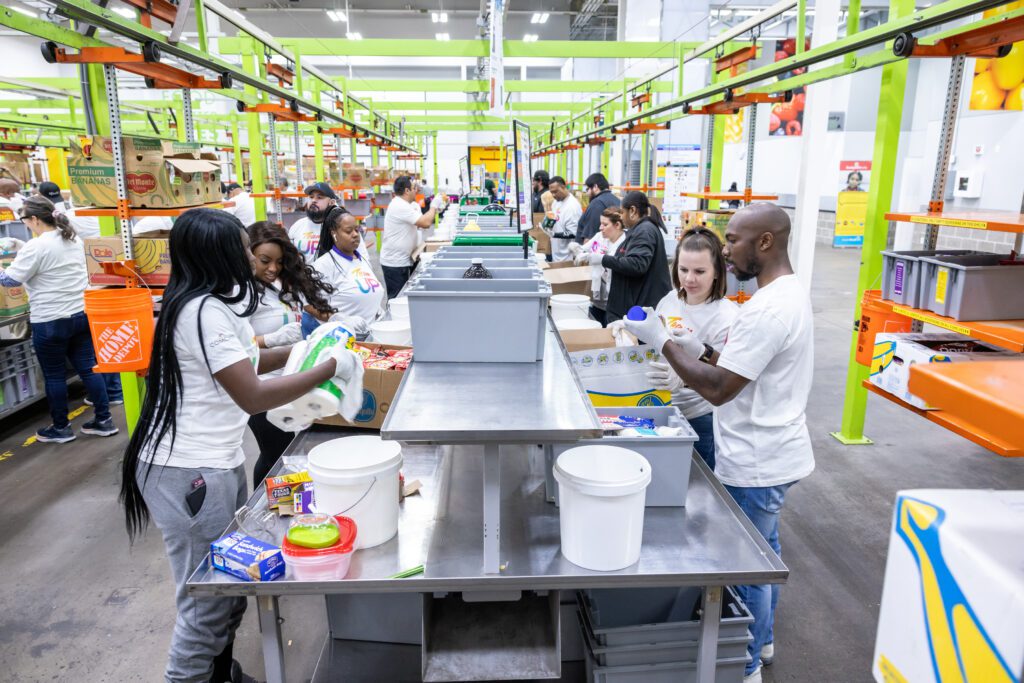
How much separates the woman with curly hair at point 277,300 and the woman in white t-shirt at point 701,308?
1800 mm

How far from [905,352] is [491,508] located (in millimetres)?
2866

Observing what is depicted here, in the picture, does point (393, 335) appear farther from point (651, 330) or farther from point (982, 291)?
point (982, 291)

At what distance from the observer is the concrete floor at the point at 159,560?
2.82m

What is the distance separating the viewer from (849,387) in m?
5.02

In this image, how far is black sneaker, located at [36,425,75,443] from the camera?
5094mm

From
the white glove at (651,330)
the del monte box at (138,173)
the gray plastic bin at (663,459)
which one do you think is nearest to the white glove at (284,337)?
the del monte box at (138,173)

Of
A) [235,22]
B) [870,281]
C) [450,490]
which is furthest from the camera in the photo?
[235,22]

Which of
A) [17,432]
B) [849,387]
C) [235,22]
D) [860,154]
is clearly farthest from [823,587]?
[860,154]

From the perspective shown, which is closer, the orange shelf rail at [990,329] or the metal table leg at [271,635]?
the metal table leg at [271,635]

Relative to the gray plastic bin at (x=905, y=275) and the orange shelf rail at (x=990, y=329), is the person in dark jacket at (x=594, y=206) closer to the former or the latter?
the gray plastic bin at (x=905, y=275)

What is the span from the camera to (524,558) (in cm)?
190

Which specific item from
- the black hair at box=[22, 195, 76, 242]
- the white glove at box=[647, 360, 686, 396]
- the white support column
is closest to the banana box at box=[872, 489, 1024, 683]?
the white glove at box=[647, 360, 686, 396]

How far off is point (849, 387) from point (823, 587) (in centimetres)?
217

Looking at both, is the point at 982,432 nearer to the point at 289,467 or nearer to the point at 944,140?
the point at 289,467
